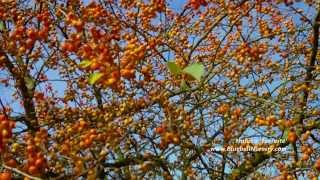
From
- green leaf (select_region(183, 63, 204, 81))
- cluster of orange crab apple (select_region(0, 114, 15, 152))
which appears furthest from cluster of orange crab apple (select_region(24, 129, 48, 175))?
green leaf (select_region(183, 63, 204, 81))

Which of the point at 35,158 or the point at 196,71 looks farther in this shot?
the point at 35,158

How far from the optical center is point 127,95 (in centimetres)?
608

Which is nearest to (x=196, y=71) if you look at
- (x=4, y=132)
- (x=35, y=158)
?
(x=35, y=158)

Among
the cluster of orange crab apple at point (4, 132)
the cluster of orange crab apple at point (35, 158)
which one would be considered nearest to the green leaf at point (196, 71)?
the cluster of orange crab apple at point (35, 158)

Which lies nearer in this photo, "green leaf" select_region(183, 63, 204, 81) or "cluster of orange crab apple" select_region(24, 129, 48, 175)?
"green leaf" select_region(183, 63, 204, 81)

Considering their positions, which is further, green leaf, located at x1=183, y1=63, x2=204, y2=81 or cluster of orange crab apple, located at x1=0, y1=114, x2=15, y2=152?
cluster of orange crab apple, located at x1=0, y1=114, x2=15, y2=152

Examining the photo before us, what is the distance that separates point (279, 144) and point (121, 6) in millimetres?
3405

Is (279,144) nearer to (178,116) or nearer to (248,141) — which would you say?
(248,141)

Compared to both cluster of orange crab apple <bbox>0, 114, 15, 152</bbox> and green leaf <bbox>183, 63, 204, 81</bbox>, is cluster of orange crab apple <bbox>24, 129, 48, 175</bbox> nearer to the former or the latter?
cluster of orange crab apple <bbox>0, 114, 15, 152</bbox>

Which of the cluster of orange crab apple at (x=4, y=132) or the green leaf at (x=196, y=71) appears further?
the cluster of orange crab apple at (x=4, y=132)

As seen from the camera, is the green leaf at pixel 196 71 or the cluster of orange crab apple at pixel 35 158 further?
the cluster of orange crab apple at pixel 35 158

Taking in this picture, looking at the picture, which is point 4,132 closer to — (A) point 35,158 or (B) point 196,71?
(A) point 35,158

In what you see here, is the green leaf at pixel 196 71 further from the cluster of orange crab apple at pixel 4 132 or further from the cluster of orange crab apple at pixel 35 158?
the cluster of orange crab apple at pixel 4 132

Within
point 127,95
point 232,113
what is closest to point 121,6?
point 127,95
